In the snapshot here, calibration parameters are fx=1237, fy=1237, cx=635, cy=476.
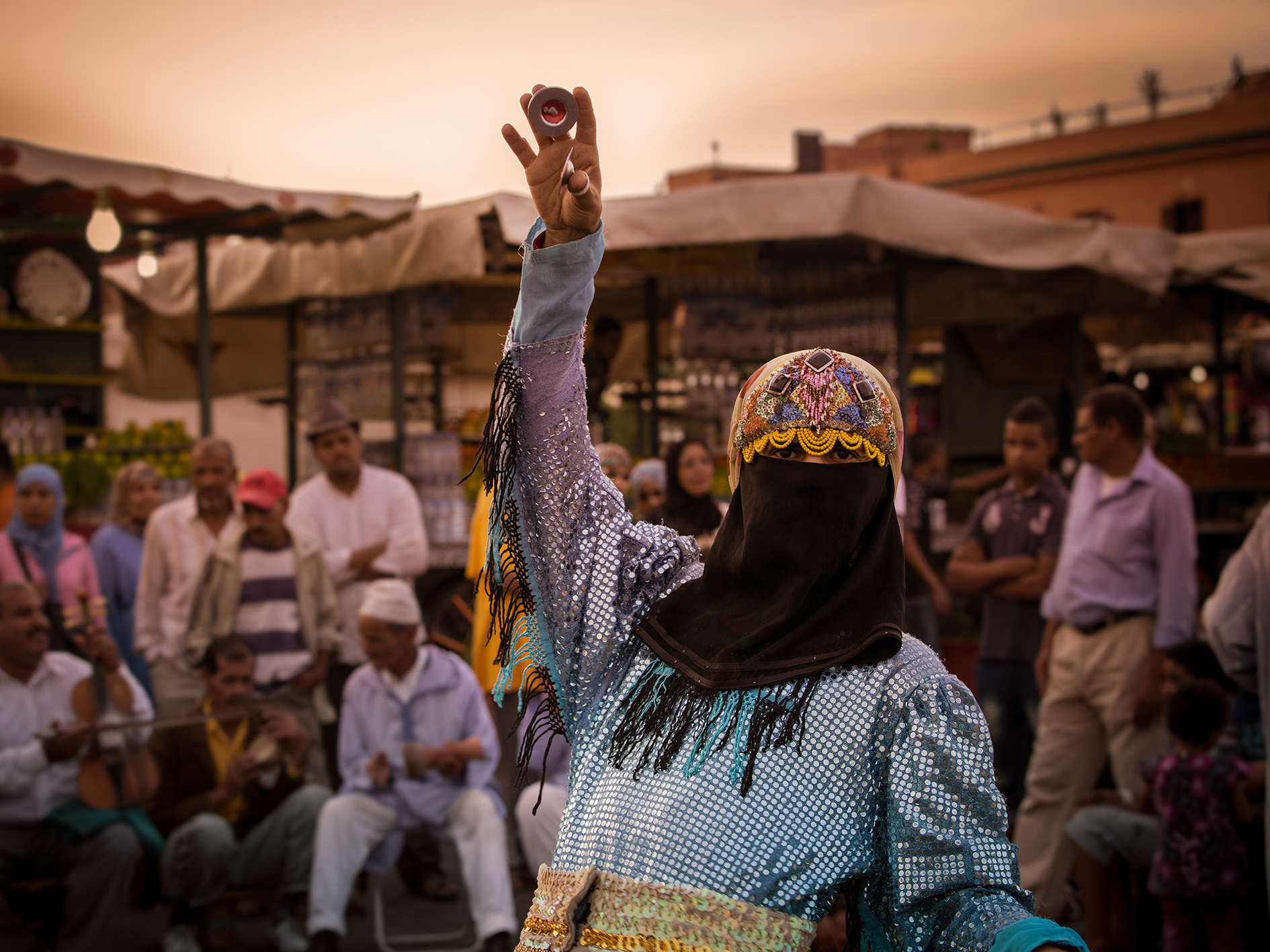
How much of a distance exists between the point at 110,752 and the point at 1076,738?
12.4 feet

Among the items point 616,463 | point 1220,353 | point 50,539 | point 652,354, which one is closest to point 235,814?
point 50,539

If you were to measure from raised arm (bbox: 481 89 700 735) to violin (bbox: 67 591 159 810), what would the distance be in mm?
3287

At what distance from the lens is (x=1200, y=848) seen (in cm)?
393

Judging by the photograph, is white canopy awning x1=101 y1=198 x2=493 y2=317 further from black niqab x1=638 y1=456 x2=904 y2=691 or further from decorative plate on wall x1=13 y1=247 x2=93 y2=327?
black niqab x1=638 y1=456 x2=904 y2=691

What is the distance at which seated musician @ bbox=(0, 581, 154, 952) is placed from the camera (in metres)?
4.36

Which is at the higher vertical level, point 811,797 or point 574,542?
point 574,542

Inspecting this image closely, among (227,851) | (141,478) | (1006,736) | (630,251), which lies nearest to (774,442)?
(227,851)

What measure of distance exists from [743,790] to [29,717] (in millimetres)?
3811

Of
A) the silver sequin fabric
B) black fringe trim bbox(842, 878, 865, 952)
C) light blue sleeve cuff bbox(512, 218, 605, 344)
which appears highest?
light blue sleeve cuff bbox(512, 218, 605, 344)

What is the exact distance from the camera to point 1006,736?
5.61m

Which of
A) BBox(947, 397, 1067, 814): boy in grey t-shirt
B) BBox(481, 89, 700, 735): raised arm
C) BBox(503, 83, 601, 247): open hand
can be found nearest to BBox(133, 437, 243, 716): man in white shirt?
BBox(947, 397, 1067, 814): boy in grey t-shirt

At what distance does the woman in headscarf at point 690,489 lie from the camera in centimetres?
546

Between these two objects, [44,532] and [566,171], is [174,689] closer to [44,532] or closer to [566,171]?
[44,532]

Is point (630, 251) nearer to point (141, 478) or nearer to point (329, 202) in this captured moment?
point (329, 202)
